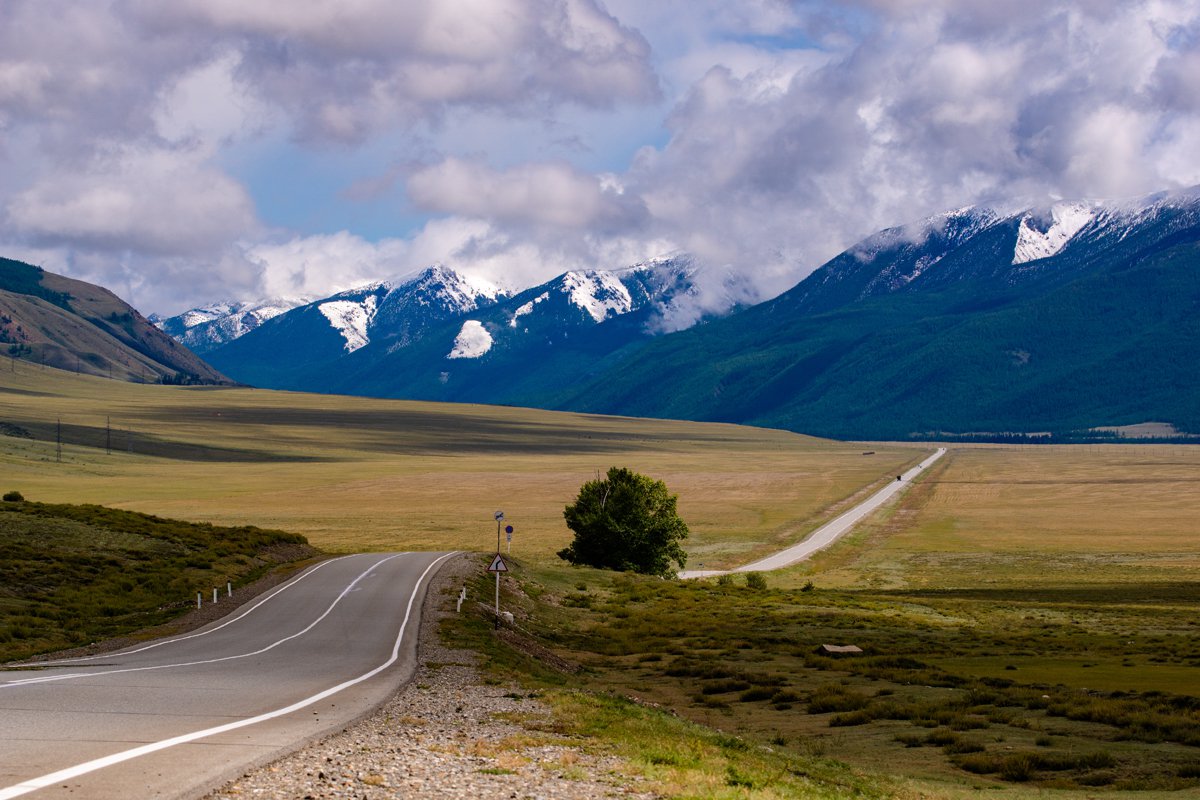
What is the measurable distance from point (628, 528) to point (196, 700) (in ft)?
223

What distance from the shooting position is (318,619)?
1793 inches

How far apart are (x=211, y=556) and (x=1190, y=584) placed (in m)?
70.9

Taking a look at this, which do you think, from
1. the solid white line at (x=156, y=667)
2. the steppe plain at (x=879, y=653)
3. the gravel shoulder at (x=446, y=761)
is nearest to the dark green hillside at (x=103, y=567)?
the solid white line at (x=156, y=667)

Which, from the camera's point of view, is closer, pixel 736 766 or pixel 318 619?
pixel 736 766

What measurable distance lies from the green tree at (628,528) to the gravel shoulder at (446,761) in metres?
63.7

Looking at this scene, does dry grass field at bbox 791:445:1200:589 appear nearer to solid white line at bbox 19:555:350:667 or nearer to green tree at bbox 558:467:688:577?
green tree at bbox 558:467:688:577

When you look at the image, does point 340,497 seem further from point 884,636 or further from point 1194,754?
point 1194,754

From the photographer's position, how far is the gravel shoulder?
1545 cm

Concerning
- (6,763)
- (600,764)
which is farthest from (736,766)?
(6,763)

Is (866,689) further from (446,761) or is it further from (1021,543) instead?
(1021,543)

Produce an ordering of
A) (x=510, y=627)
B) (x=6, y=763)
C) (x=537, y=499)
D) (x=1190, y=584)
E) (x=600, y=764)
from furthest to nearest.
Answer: (x=537, y=499) → (x=1190, y=584) → (x=510, y=627) → (x=600, y=764) → (x=6, y=763)

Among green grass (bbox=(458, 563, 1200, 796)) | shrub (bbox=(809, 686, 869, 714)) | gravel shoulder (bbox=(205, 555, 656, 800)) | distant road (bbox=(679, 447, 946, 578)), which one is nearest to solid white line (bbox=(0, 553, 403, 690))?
green grass (bbox=(458, 563, 1200, 796))

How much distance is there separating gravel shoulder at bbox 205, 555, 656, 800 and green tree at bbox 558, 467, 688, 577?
6368cm

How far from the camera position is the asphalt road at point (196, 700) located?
50.9 feet
